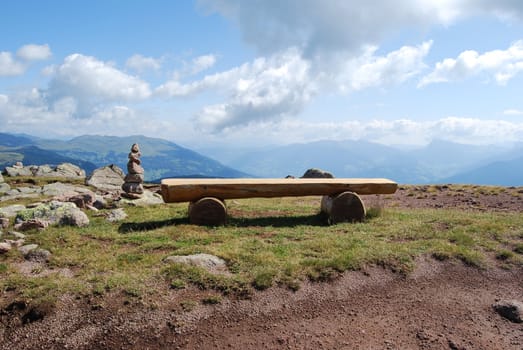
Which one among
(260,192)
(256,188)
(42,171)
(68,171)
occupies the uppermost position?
(256,188)

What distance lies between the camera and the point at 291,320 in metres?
6.59

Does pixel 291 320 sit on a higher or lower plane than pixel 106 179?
lower

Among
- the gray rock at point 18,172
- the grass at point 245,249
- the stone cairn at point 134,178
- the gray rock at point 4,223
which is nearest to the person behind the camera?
the grass at point 245,249

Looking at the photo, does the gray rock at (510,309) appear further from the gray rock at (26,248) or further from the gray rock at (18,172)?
the gray rock at (18,172)

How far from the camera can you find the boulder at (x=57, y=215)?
465 inches

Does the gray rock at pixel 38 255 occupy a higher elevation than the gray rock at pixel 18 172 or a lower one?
higher

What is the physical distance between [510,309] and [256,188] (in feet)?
26.8

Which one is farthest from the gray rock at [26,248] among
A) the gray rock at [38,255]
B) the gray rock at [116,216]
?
the gray rock at [116,216]

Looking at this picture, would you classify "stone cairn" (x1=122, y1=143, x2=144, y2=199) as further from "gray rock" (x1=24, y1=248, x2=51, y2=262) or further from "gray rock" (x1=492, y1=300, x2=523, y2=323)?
"gray rock" (x1=492, y1=300, x2=523, y2=323)

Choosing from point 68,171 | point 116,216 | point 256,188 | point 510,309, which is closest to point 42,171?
point 68,171

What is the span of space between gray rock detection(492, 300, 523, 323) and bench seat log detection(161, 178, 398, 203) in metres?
→ 6.73

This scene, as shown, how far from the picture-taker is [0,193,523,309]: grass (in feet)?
24.3

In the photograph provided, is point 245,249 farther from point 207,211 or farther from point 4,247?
point 4,247

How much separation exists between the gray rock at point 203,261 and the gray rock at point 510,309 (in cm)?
618
